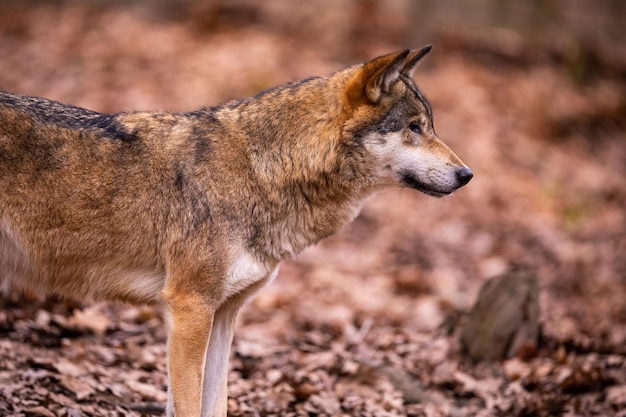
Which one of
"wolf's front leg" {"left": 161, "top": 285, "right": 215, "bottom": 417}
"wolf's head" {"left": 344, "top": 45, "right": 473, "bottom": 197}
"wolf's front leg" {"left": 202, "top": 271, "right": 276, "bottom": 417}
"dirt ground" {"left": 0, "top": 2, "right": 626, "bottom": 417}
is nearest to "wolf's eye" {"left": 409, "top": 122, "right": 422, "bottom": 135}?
"wolf's head" {"left": 344, "top": 45, "right": 473, "bottom": 197}

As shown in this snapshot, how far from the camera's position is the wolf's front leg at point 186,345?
14.5ft

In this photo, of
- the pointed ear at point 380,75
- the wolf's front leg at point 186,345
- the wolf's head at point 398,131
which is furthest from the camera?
the wolf's head at point 398,131

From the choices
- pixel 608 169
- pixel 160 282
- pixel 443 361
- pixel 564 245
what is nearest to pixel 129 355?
pixel 160 282

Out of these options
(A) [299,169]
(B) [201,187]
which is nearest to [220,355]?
(B) [201,187]

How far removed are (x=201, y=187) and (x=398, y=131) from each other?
4.53ft

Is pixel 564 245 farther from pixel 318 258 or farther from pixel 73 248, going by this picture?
pixel 73 248

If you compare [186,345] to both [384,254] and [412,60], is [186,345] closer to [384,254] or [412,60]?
[412,60]

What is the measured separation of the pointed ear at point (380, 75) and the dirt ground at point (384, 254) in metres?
2.44

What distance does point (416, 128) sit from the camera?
4992mm

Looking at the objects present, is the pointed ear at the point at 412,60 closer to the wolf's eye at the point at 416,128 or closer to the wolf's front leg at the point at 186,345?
the wolf's eye at the point at 416,128

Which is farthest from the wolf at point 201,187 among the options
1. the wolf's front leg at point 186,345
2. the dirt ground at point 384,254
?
the dirt ground at point 384,254

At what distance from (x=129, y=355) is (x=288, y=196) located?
224cm

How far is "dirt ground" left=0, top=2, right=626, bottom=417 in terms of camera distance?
5.81 m

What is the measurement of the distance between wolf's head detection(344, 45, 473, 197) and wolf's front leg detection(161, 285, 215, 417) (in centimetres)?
152
